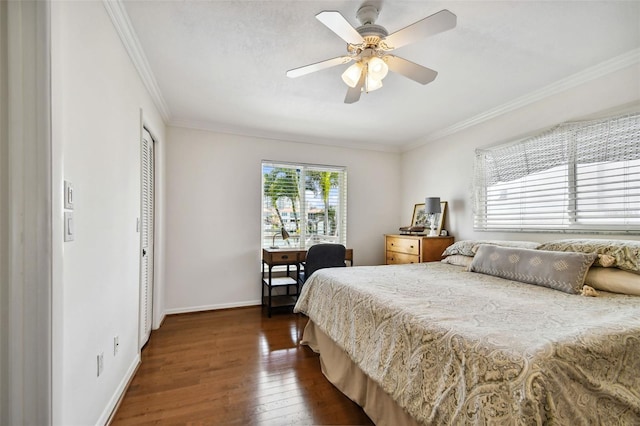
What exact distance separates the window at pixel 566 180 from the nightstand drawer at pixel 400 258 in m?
0.82

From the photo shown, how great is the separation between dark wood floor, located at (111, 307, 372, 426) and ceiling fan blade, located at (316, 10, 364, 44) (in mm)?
2219

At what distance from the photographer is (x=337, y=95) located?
2.79 meters

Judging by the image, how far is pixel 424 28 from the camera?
1.49m

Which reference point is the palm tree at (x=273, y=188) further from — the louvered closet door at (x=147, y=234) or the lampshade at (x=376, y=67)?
the lampshade at (x=376, y=67)

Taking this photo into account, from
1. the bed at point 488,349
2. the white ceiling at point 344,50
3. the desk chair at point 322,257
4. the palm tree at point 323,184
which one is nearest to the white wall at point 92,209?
the white ceiling at point 344,50

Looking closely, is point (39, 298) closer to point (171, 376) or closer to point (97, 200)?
point (97, 200)

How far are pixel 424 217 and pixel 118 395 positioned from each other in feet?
12.6

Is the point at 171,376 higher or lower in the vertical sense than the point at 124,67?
lower

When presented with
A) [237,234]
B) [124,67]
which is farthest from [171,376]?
[124,67]

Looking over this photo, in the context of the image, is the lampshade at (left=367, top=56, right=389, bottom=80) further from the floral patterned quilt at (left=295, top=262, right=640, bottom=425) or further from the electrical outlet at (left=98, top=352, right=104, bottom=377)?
the electrical outlet at (left=98, top=352, right=104, bottom=377)

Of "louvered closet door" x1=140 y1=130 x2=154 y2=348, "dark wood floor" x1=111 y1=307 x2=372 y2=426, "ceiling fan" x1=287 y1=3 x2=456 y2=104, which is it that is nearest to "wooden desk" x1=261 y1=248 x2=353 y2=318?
"dark wood floor" x1=111 y1=307 x2=372 y2=426

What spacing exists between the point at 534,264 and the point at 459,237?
1581mm

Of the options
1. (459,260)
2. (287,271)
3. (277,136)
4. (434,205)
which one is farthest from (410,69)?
(287,271)

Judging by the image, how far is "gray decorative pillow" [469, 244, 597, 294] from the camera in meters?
1.82
